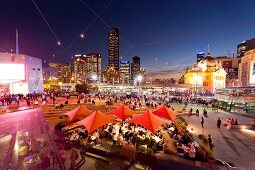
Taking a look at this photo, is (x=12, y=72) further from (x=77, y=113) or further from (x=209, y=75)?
(x=209, y=75)

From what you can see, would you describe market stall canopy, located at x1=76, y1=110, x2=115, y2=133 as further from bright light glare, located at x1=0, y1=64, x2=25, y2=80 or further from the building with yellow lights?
the building with yellow lights

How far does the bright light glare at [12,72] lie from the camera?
91.6ft

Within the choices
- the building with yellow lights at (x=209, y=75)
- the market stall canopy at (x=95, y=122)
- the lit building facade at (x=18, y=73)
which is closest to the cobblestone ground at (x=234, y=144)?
the market stall canopy at (x=95, y=122)

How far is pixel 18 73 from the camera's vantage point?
29.7 m

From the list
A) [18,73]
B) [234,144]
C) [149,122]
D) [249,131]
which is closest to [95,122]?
[149,122]

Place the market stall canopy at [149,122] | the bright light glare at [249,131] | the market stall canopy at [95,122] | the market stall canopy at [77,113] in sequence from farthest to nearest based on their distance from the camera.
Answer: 1. the bright light glare at [249,131]
2. the market stall canopy at [77,113]
3. the market stall canopy at [149,122]
4. the market stall canopy at [95,122]

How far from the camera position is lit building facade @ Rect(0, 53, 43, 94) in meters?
28.2

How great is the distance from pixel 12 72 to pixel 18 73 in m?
0.90

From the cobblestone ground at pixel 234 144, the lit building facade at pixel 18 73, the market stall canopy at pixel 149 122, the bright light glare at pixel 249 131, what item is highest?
the lit building facade at pixel 18 73

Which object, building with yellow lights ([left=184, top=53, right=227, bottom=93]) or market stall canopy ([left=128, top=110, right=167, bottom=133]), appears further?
Result: building with yellow lights ([left=184, top=53, right=227, bottom=93])

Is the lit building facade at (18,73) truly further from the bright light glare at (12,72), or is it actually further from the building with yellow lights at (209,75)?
the building with yellow lights at (209,75)

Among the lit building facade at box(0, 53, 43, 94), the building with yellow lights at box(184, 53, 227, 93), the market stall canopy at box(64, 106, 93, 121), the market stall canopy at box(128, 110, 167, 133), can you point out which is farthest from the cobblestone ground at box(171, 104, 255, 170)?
the building with yellow lights at box(184, 53, 227, 93)

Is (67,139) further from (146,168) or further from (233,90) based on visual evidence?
(233,90)

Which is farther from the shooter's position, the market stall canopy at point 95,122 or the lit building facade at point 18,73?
the lit building facade at point 18,73
